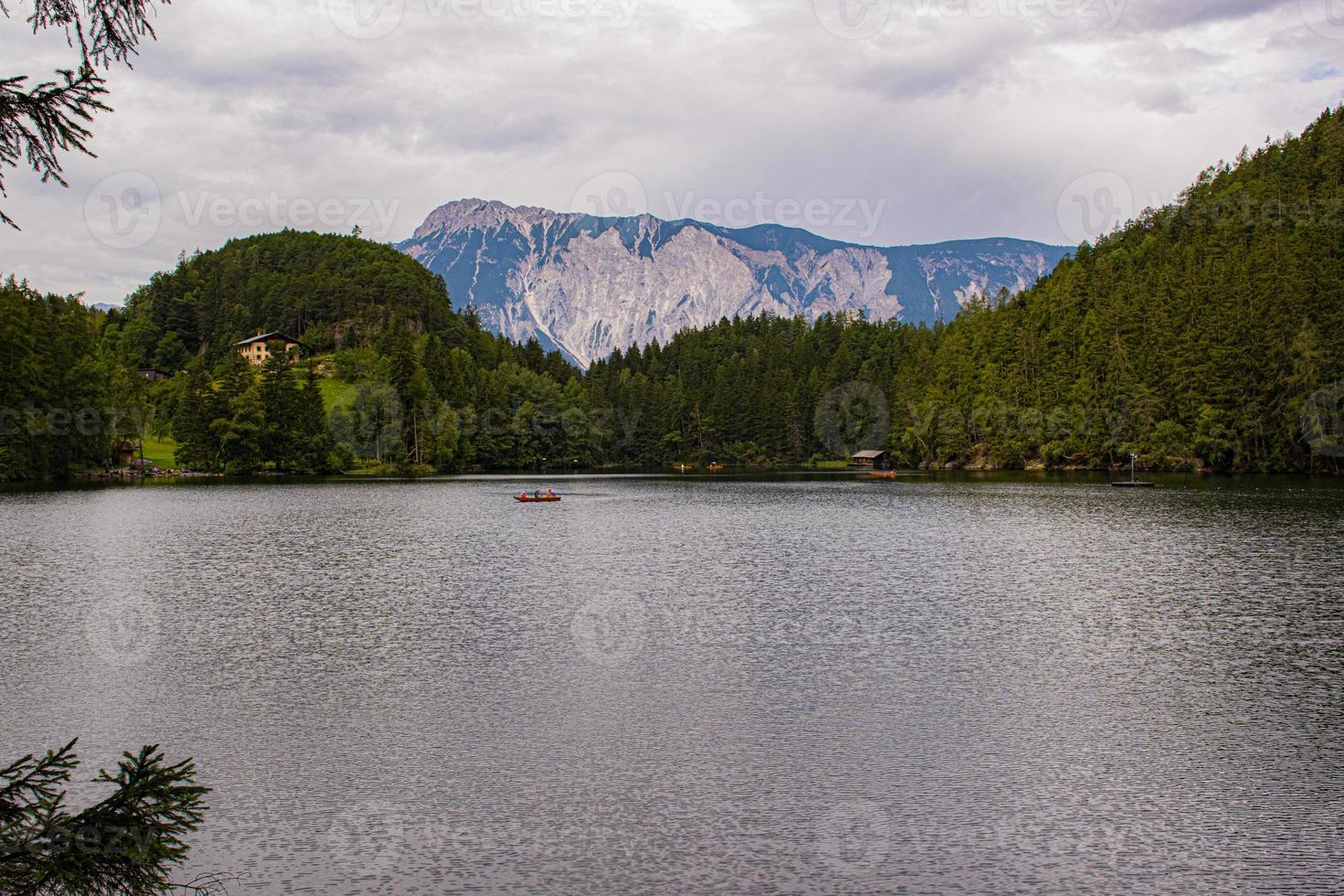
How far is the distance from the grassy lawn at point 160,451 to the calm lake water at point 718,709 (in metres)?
128

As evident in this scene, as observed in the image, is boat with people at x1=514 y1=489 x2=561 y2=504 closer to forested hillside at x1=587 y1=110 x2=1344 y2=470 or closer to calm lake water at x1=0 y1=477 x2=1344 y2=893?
calm lake water at x1=0 y1=477 x2=1344 y2=893

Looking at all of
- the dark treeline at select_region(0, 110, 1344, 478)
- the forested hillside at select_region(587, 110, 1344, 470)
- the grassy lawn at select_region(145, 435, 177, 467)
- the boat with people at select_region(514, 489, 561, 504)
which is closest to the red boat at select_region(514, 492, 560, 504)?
the boat with people at select_region(514, 489, 561, 504)

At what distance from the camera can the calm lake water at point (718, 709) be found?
14.3 meters

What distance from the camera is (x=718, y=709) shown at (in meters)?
21.8

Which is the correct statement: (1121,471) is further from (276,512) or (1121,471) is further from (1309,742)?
(1309,742)

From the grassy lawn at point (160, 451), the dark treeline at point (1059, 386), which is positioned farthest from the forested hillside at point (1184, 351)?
the grassy lawn at point (160, 451)

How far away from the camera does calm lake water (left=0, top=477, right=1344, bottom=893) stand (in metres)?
14.3

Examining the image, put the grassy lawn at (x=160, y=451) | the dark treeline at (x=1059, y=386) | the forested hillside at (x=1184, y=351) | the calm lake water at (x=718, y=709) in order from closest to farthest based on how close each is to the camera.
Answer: the calm lake water at (x=718, y=709) → the dark treeline at (x=1059, y=386) → the forested hillside at (x=1184, y=351) → the grassy lawn at (x=160, y=451)

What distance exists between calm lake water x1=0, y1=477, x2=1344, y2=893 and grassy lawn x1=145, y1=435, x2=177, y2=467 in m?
128

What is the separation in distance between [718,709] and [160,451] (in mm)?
188691

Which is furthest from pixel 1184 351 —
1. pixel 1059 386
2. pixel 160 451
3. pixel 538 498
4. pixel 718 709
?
pixel 160 451

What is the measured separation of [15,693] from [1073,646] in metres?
28.1

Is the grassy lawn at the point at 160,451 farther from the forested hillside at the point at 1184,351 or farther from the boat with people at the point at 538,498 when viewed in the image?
the forested hillside at the point at 1184,351

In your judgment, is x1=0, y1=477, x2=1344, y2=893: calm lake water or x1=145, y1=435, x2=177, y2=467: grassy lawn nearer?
x1=0, y1=477, x2=1344, y2=893: calm lake water
